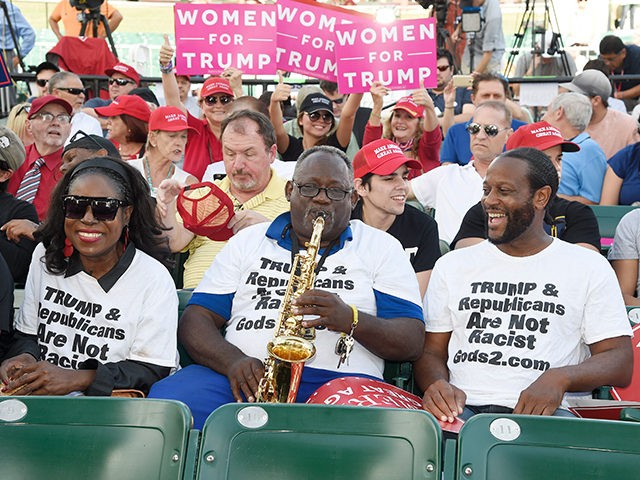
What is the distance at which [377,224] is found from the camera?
209 inches

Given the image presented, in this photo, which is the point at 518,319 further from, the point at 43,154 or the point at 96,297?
the point at 43,154

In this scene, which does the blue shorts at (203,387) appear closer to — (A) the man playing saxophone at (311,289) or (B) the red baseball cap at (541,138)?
(A) the man playing saxophone at (311,289)

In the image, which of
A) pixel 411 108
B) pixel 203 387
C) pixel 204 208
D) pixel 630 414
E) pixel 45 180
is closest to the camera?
pixel 630 414

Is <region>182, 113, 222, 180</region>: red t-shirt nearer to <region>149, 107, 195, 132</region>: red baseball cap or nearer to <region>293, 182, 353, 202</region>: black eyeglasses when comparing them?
<region>149, 107, 195, 132</region>: red baseball cap

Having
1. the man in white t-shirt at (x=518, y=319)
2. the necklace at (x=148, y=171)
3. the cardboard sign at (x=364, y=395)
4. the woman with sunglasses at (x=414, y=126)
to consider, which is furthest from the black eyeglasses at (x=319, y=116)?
the cardboard sign at (x=364, y=395)

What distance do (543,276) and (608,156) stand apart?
4.51m

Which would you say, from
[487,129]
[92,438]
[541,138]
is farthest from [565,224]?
[92,438]

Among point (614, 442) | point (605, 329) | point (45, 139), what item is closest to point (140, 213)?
point (605, 329)

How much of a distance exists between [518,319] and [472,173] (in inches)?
95.9

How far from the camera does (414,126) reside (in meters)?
7.38

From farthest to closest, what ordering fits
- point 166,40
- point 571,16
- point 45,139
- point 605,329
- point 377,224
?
point 571,16 → point 166,40 → point 45,139 → point 377,224 → point 605,329

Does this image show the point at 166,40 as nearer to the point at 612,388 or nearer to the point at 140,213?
the point at 140,213

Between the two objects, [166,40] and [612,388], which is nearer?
[612,388]

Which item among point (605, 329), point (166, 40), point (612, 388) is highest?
point (166, 40)
